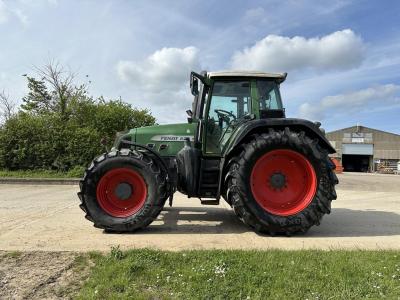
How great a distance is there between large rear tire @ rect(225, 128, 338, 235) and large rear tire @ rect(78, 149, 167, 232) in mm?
1214

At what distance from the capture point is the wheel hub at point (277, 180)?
6.86 meters

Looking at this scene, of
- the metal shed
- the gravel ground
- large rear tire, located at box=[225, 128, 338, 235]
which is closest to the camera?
the gravel ground

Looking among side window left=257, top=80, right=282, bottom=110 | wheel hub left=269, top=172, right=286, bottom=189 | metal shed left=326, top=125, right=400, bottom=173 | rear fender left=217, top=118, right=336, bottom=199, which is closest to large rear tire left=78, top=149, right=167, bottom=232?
rear fender left=217, top=118, right=336, bottom=199

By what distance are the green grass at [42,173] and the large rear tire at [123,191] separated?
12.0 m

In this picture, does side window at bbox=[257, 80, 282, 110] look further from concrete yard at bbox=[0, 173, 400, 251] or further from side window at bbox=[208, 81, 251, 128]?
concrete yard at bbox=[0, 173, 400, 251]

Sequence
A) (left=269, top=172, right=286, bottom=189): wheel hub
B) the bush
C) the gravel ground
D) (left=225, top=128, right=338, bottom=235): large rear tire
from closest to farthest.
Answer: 1. the gravel ground
2. (left=225, top=128, right=338, bottom=235): large rear tire
3. (left=269, top=172, right=286, bottom=189): wheel hub
4. the bush

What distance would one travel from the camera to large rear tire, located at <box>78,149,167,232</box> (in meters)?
6.57

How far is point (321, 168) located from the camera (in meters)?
6.70

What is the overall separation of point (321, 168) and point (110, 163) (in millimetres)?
3378

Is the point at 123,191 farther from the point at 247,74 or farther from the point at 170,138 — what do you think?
the point at 247,74

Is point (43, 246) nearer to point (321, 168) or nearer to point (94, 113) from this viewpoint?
point (321, 168)

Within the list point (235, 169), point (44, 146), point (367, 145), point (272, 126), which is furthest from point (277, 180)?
point (367, 145)

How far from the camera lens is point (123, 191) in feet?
22.2

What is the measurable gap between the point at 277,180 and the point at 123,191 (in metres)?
2.52
